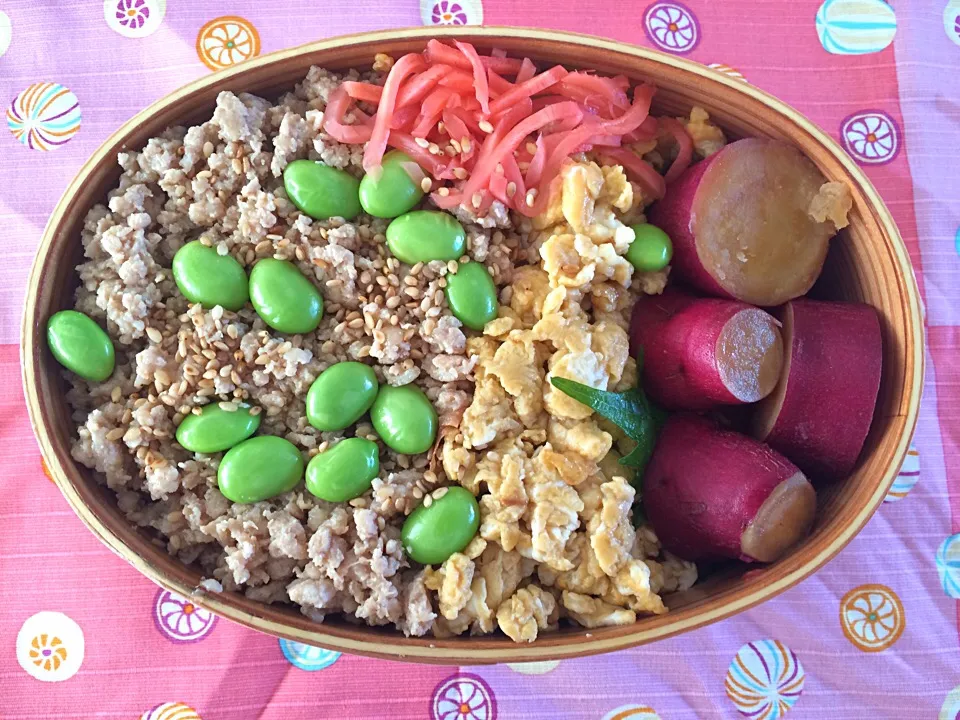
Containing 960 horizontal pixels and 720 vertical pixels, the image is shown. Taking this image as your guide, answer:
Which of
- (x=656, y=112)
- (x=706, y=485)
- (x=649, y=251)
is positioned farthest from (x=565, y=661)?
(x=656, y=112)

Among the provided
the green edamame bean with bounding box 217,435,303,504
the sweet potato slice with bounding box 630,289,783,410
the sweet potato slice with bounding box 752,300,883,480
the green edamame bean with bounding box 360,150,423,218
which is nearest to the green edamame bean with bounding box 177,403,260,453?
the green edamame bean with bounding box 217,435,303,504

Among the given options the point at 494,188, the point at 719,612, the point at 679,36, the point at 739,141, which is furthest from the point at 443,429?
the point at 679,36

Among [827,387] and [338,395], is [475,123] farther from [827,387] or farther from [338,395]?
[827,387]

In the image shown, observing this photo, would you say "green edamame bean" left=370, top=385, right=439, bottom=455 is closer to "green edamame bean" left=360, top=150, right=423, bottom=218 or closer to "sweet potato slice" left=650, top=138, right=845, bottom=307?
"green edamame bean" left=360, top=150, right=423, bottom=218

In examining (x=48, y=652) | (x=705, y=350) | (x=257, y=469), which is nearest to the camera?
(x=257, y=469)

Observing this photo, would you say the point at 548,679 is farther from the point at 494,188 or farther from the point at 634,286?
the point at 494,188

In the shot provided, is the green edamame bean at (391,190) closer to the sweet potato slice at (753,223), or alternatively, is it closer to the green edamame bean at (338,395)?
the green edamame bean at (338,395)
